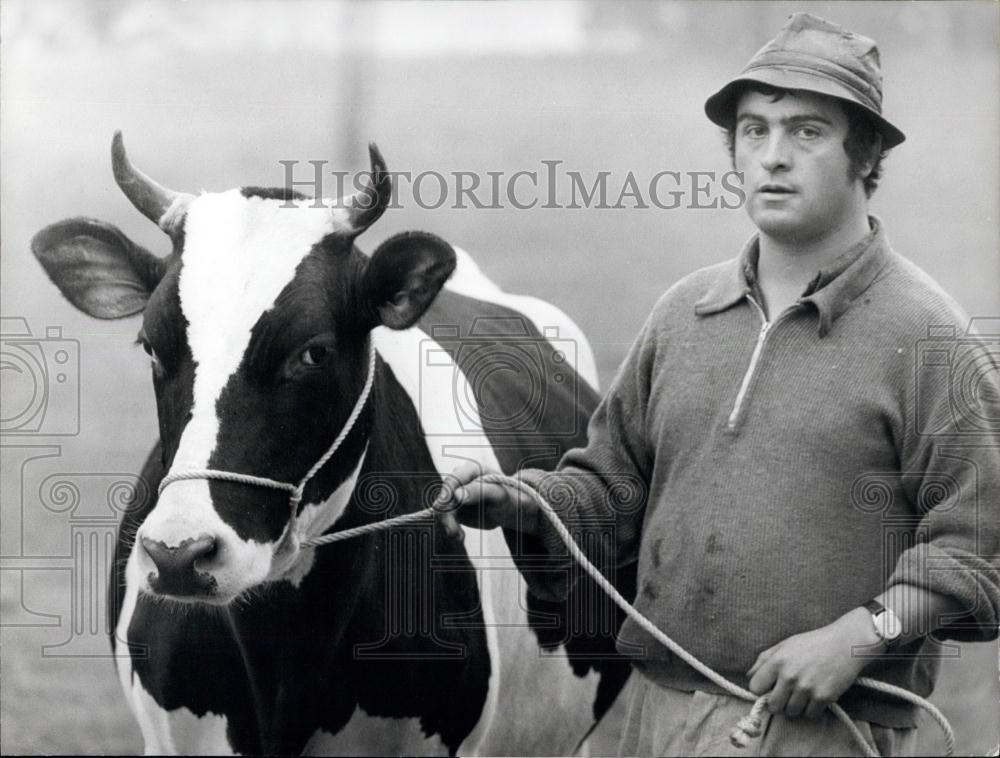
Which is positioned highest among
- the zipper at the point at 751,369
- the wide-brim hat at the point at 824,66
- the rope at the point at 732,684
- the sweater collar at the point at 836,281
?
the wide-brim hat at the point at 824,66

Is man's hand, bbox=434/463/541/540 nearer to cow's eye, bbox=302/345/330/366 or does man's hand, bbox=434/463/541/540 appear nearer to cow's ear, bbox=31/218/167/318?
cow's eye, bbox=302/345/330/366

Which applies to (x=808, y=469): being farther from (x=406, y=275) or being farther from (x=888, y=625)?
(x=406, y=275)

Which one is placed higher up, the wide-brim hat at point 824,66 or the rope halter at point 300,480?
the wide-brim hat at point 824,66

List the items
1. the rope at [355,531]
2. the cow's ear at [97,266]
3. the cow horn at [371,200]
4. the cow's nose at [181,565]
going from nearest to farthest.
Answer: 1. the cow's nose at [181,565]
2. the cow horn at [371,200]
3. the rope at [355,531]
4. the cow's ear at [97,266]

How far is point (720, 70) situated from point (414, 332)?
92cm

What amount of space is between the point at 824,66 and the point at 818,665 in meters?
1.03

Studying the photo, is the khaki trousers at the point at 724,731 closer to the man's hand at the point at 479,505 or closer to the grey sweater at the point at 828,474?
the grey sweater at the point at 828,474

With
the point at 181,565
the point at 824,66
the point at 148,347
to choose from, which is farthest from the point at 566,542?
the point at 824,66

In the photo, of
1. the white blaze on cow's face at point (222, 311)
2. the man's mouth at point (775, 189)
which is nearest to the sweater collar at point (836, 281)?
the man's mouth at point (775, 189)

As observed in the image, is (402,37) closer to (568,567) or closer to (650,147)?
(650,147)

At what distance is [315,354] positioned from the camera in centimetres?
233

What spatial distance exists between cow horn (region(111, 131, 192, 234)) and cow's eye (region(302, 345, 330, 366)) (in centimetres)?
41

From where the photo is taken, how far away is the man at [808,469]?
2.08 meters

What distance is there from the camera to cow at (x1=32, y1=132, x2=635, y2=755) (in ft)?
7.25
